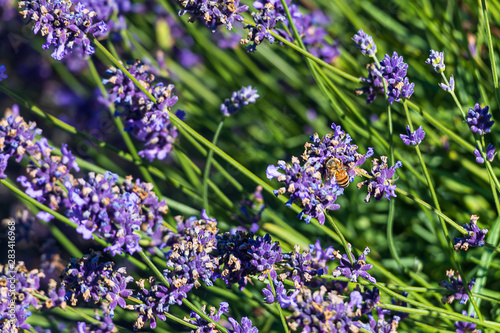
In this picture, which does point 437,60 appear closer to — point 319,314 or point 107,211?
point 319,314

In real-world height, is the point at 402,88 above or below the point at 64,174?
above

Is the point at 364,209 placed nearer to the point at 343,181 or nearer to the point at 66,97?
the point at 343,181

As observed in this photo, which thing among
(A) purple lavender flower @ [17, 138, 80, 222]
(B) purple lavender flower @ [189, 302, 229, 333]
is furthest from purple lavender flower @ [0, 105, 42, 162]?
(B) purple lavender flower @ [189, 302, 229, 333]

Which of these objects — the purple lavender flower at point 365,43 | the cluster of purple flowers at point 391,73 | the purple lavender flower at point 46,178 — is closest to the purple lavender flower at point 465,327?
the cluster of purple flowers at point 391,73

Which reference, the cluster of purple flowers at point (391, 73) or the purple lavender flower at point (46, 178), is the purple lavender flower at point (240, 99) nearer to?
the cluster of purple flowers at point (391, 73)

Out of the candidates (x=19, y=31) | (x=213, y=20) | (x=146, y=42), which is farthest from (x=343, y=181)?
(x=19, y=31)
